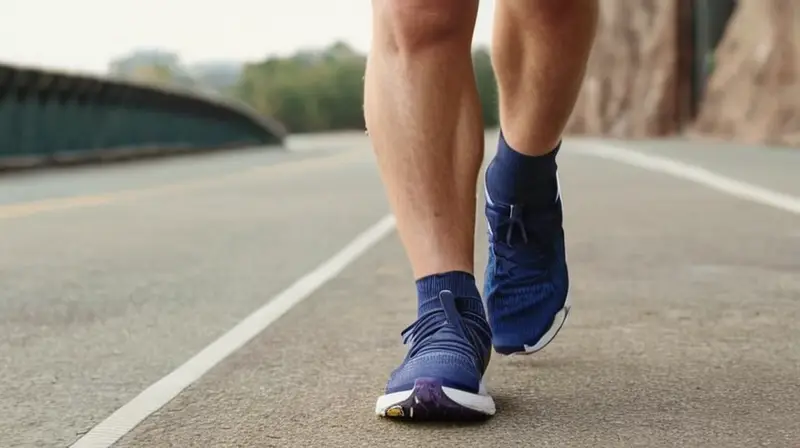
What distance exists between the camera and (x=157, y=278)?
497cm

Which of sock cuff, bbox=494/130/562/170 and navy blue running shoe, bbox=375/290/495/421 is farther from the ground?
sock cuff, bbox=494/130/562/170

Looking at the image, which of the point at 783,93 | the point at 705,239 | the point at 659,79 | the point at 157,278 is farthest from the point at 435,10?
the point at 659,79

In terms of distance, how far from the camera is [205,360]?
128 inches

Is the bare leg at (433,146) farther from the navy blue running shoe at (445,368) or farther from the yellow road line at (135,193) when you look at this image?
the yellow road line at (135,193)

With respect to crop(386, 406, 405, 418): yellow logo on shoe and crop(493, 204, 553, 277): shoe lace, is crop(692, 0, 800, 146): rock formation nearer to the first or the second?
crop(493, 204, 553, 277): shoe lace

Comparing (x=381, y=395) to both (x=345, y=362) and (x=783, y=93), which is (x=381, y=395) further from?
(x=783, y=93)

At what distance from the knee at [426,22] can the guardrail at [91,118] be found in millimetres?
12267

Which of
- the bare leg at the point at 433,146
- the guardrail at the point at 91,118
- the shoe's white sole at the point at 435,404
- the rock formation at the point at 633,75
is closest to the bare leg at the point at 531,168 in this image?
the bare leg at the point at 433,146

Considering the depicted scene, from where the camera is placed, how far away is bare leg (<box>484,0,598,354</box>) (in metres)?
3.10

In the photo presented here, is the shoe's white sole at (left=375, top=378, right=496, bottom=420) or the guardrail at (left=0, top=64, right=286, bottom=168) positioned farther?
the guardrail at (left=0, top=64, right=286, bottom=168)


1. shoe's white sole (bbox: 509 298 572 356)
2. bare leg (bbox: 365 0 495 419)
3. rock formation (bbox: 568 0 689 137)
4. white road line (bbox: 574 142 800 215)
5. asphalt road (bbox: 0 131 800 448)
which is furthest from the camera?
rock formation (bbox: 568 0 689 137)

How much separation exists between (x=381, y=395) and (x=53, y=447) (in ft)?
2.22

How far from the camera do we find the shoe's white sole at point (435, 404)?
250 centimetres

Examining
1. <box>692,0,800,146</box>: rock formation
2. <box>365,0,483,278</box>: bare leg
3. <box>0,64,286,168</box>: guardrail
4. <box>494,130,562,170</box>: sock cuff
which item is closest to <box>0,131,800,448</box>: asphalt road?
<box>365,0,483,278</box>: bare leg
